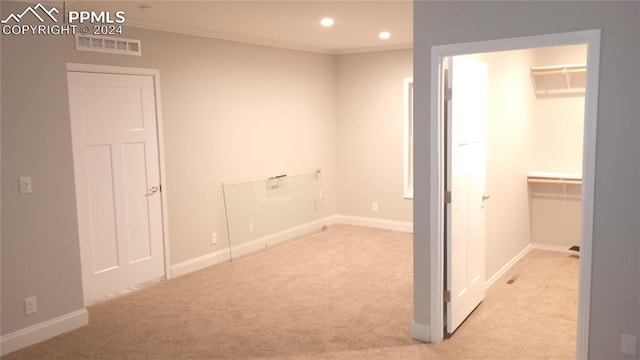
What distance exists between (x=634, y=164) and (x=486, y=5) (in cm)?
123

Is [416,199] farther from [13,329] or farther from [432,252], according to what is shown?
[13,329]

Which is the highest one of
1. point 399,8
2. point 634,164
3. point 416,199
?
point 399,8

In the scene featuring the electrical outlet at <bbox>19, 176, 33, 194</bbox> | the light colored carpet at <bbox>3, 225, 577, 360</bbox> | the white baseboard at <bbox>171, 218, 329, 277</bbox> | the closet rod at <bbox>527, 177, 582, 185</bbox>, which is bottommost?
the light colored carpet at <bbox>3, 225, 577, 360</bbox>

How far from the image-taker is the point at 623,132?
2.73 meters

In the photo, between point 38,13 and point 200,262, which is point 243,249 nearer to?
point 200,262

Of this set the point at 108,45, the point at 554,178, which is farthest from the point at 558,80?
the point at 108,45

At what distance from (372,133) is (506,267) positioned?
2773 millimetres

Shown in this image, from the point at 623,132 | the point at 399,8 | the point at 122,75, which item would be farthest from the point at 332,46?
the point at 623,132

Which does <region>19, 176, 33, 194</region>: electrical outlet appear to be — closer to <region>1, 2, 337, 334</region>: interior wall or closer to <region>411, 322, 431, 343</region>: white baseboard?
<region>1, 2, 337, 334</region>: interior wall

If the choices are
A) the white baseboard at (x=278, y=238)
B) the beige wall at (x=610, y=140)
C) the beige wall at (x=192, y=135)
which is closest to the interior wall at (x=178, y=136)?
the beige wall at (x=192, y=135)

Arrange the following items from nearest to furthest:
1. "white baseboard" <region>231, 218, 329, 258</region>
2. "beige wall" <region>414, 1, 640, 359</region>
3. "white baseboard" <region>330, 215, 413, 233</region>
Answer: "beige wall" <region>414, 1, 640, 359</region> → "white baseboard" <region>231, 218, 329, 258</region> → "white baseboard" <region>330, 215, 413, 233</region>

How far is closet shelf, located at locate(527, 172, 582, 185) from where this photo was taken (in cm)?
562

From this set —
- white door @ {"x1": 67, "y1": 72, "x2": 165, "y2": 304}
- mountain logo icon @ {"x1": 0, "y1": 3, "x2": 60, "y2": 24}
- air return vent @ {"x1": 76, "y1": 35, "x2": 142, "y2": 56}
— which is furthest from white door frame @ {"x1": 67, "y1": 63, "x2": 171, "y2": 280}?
mountain logo icon @ {"x1": 0, "y1": 3, "x2": 60, "y2": 24}

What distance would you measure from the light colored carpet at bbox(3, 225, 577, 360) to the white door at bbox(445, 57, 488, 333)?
0.23 m
